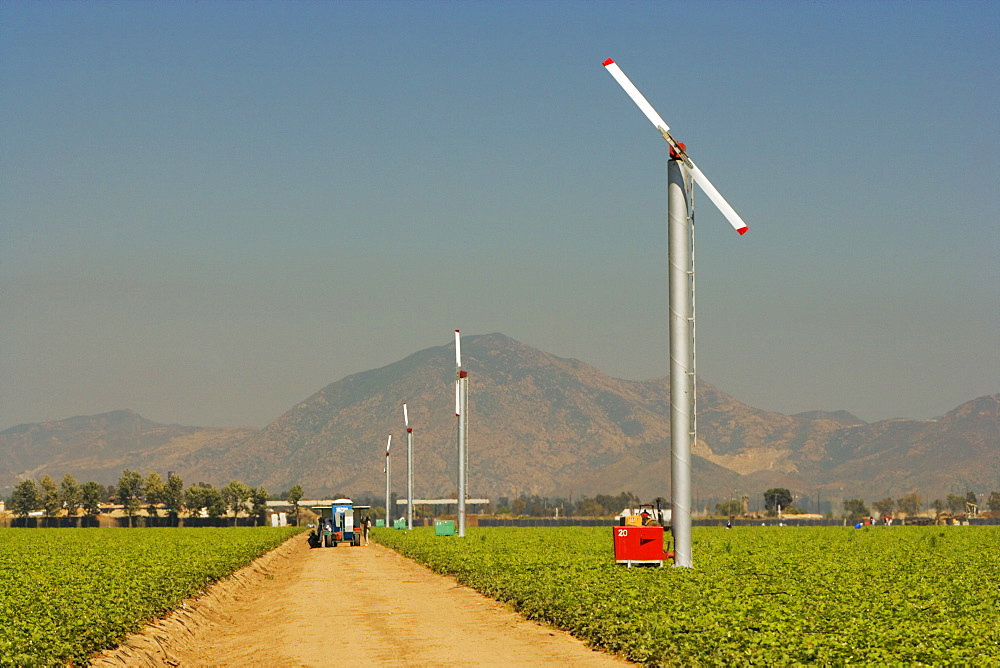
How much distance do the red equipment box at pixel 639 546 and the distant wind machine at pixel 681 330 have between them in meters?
1.09

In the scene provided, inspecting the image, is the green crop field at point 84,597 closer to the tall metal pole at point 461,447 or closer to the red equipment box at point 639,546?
the red equipment box at point 639,546

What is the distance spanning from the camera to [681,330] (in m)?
41.8

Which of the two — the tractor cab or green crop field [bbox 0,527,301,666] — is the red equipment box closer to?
green crop field [bbox 0,527,301,666]

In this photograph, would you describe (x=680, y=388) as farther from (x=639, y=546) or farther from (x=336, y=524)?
(x=336, y=524)

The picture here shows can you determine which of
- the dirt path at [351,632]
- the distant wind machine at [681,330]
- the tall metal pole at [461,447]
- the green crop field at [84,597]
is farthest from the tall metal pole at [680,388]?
the tall metal pole at [461,447]

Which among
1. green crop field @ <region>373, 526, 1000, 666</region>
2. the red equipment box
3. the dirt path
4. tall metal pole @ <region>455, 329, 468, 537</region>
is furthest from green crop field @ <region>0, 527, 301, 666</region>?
tall metal pole @ <region>455, 329, 468, 537</region>

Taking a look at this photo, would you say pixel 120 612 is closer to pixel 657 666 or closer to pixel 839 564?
pixel 657 666

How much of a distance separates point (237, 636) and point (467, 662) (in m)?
10.3

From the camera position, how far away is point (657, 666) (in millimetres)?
23906

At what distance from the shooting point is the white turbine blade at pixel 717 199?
40219 mm

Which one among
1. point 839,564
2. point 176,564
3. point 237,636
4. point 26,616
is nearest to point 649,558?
point 839,564

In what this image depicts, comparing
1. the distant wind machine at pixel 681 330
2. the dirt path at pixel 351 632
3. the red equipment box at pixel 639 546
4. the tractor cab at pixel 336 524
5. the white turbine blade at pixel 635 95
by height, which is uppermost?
the white turbine blade at pixel 635 95

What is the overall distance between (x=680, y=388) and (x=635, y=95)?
10.9 meters

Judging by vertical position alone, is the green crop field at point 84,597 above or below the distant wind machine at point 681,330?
below
